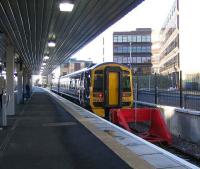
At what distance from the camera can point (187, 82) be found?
60.1 feet

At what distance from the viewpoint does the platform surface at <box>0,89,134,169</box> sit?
8.20m

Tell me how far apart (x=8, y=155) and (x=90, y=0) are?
6.57 m

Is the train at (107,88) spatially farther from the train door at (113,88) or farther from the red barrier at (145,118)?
the red barrier at (145,118)

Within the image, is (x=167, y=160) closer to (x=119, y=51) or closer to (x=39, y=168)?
(x=39, y=168)

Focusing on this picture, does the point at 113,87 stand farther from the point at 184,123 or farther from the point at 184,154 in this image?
the point at 184,154

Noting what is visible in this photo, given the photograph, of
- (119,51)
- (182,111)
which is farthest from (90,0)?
(119,51)

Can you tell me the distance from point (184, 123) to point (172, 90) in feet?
14.9

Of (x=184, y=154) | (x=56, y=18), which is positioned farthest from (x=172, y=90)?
(x=184, y=154)

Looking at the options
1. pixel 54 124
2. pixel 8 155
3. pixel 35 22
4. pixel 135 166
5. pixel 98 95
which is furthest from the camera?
pixel 98 95

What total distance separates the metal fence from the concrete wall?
66 cm

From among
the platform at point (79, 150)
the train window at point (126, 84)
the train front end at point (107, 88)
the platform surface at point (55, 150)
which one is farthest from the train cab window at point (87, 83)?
the platform at point (79, 150)

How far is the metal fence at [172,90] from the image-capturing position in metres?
17.2

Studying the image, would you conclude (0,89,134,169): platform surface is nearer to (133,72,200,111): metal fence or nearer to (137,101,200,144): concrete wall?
(137,101,200,144): concrete wall

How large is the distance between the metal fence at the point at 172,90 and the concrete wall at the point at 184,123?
66 cm
